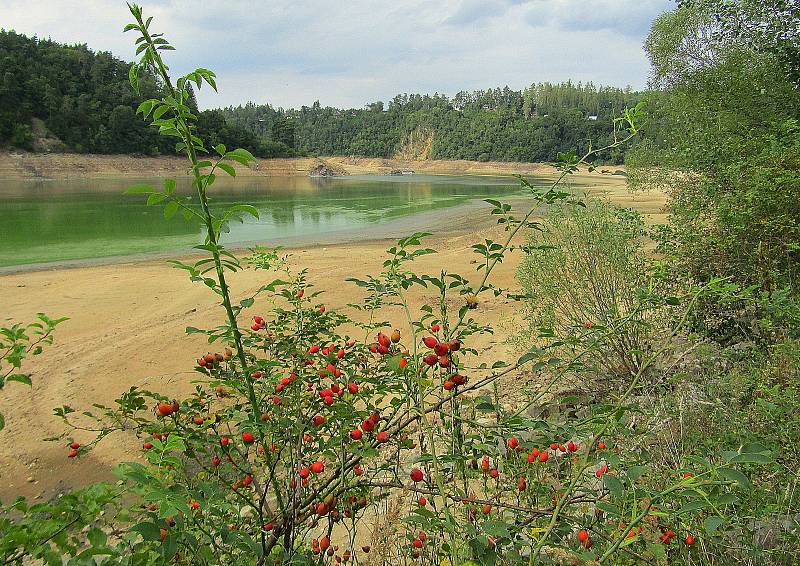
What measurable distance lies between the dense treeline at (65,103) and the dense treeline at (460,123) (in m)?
30.0

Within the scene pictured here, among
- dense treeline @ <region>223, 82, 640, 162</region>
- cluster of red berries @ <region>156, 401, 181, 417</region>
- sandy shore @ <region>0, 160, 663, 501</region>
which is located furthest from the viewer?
dense treeline @ <region>223, 82, 640, 162</region>

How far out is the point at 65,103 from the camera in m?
66.3

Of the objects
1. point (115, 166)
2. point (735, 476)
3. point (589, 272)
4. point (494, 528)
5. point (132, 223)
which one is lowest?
point (132, 223)

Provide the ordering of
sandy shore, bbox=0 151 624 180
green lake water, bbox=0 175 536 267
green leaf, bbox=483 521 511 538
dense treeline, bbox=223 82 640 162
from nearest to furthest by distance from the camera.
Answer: green leaf, bbox=483 521 511 538 < green lake water, bbox=0 175 536 267 < sandy shore, bbox=0 151 624 180 < dense treeline, bbox=223 82 640 162

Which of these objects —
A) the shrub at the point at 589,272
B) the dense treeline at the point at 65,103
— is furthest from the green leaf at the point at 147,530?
the dense treeline at the point at 65,103

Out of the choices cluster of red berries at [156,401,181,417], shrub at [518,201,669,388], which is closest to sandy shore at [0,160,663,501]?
shrub at [518,201,669,388]

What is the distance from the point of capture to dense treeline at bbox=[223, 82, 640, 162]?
97312 mm

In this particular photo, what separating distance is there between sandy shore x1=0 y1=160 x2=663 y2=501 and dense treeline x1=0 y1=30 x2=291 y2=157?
52.8m

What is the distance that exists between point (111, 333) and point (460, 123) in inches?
4494

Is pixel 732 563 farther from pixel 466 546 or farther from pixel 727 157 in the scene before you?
pixel 727 157

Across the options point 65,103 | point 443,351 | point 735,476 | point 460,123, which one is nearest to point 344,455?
point 443,351

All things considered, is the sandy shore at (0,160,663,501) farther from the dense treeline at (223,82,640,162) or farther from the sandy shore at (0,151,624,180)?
the dense treeline at (223,82,640,162)

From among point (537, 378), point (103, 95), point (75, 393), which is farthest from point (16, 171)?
point (537, 378)

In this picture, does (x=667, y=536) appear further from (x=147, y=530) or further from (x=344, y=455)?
(x=147, y=530)
